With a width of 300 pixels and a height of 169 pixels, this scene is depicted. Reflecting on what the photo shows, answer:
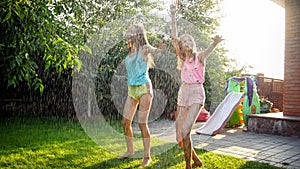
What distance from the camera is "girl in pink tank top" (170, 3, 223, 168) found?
3.02m

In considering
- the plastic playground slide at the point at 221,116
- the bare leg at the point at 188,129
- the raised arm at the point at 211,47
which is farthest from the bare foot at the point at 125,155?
the plastic playground slide at the point at 221,116

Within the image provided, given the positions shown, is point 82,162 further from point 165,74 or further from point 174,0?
point 165,74

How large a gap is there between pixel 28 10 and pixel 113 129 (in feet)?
12.4

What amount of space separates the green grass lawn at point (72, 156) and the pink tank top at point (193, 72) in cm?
98

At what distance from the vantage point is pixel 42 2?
2.55 m

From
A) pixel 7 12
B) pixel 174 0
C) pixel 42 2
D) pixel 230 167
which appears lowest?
pixel 230 167

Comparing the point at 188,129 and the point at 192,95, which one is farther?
the point at 192,95

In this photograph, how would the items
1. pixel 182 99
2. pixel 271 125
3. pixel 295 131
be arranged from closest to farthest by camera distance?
1. pixel 182 99
2. pixel 295 131
3. pixel 271 125

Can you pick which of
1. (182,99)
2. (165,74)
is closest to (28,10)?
(182,99)

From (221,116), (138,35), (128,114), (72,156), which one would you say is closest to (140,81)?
(128,114)

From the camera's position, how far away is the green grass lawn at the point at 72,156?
3.24 m

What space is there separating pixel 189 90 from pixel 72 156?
1.67 meters

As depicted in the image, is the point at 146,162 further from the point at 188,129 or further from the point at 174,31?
the point at 174,31

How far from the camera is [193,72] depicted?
10.4 feet
